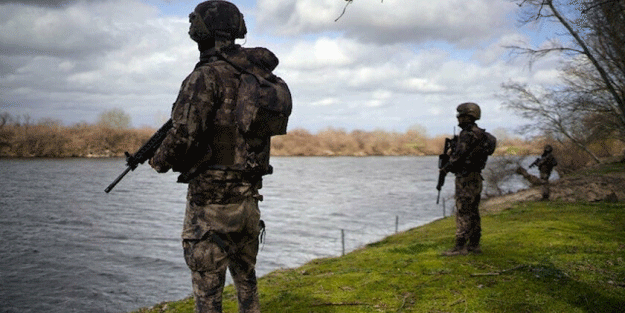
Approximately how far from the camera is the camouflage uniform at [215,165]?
4.79m

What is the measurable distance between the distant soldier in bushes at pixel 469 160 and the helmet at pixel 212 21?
6.76m

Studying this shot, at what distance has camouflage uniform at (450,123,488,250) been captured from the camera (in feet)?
34.2

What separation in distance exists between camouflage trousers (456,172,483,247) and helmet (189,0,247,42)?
711 centimetres

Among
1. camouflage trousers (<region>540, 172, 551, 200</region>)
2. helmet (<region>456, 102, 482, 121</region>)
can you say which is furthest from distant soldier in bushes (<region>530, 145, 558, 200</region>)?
helmet (<region>456, 102, 482, 121</region>)

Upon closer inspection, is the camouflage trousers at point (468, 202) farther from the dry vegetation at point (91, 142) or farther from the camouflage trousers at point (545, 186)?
the dry vegetation at point (91, 142)

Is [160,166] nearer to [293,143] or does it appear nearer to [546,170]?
[546,170]

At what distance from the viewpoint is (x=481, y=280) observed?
8789mm

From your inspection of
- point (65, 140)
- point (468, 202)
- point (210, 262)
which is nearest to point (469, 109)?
point (468, 202)

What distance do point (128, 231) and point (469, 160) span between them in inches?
928

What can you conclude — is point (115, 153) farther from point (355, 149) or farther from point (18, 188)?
point (355, 149)

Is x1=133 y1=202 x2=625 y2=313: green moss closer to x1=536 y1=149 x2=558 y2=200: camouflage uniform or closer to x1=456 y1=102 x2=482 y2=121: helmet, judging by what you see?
x1=456 y1=102 x2=482 y2=121: helmet

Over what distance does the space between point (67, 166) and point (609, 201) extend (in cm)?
6340

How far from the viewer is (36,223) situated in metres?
29.4

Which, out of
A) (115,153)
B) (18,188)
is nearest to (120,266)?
(18,188)
